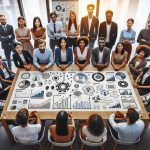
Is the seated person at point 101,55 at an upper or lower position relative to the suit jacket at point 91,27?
lower

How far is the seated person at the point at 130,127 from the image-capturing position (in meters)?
2.61

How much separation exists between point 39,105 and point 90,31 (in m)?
2.53

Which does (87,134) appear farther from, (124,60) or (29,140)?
(124,60)

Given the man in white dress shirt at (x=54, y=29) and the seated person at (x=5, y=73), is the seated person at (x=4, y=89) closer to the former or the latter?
the seated person at (x=5, y=73)

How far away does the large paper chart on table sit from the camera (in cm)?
307

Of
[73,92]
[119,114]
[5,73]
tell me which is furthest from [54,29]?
[119,114]

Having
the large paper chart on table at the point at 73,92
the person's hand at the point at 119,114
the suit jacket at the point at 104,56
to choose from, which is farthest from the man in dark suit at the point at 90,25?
the person's hand at the point at 119,114

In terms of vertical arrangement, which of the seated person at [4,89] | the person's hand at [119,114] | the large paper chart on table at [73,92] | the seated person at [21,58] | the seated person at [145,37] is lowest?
the seated person at [4,89]

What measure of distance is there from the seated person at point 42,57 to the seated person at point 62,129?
4.68ft

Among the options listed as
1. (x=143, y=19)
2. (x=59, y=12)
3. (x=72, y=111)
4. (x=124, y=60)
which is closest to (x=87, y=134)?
(x=72, y=111)

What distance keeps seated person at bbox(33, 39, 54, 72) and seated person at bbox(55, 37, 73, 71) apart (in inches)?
5.8

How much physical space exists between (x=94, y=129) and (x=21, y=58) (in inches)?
89.6

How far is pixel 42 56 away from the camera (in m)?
4.01

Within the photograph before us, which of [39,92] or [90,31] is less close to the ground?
[90,31]
